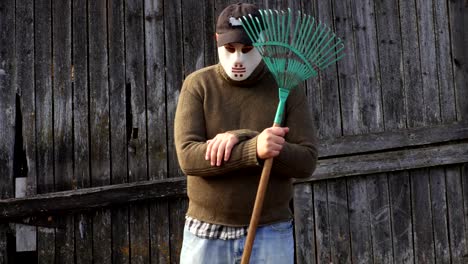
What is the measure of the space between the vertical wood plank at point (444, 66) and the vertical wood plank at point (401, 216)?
0.56m

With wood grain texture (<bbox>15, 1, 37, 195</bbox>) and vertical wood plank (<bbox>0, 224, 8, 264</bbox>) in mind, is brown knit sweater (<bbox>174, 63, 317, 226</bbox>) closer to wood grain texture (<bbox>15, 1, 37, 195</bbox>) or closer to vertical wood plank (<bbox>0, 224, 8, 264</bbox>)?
wood grain texture (<bbox>15, 1, 37, 195</bbox>)

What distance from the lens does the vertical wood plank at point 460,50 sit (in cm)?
434

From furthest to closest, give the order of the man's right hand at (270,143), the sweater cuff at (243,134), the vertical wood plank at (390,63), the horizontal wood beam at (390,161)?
the vertical wood plank at (390,63) < the horizontal wood beam at (390,161) < the sweater cuff at (243,134) < the man's right hand at (270,143)

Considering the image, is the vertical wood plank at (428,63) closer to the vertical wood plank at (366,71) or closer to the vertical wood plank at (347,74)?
the vertical wood plank at (366,71)

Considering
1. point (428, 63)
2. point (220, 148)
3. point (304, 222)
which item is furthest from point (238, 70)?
point (428, 63)

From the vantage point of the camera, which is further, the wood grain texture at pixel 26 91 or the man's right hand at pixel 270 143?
the wood grain texture at pixel 26 91

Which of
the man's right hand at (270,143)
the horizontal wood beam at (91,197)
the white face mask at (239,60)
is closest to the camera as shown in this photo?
the man's right hand at (270,143)

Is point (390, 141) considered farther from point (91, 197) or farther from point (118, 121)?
point (91, 197)

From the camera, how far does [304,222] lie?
4.16 meters

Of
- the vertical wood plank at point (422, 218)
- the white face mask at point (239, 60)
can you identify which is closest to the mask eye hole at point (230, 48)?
the white face mask at point (239, 60)

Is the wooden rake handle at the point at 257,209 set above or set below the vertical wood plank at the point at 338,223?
above

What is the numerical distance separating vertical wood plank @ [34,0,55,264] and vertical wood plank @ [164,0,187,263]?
0.81m

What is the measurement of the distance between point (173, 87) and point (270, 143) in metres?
2.18

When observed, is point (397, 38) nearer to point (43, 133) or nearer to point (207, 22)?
point (207, 22)
